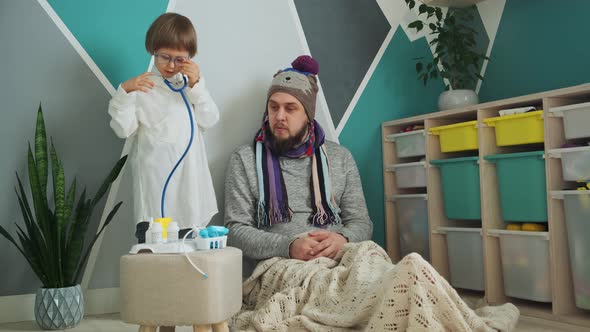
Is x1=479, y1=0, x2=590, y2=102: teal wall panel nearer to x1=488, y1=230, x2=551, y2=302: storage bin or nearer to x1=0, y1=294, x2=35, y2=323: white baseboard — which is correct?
x1=488, y1=230, x2=551, y2=302: storage bin

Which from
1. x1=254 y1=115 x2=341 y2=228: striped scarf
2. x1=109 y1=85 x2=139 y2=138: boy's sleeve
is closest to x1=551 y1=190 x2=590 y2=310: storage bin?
x1=254 y1=115 x2=341 y2=228: striped scarf

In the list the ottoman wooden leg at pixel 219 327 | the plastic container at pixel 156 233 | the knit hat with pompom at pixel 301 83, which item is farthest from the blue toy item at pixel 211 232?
the knit hat with pompom at pixel 301 83

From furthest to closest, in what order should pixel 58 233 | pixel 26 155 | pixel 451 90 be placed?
1. pixel 451 90
2. pixel 26 155
3. pixel 58 233

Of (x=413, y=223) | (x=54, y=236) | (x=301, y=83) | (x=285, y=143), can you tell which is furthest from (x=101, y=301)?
(x=413, y=223)

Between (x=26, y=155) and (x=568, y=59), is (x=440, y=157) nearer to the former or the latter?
(x=568, y=59)

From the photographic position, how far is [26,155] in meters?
2.34

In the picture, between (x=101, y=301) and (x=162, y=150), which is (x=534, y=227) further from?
(x=101, y=301)

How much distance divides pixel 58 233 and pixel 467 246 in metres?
1.68

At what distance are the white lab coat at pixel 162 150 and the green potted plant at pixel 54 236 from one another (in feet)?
0.46

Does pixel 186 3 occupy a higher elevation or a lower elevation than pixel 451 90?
higher

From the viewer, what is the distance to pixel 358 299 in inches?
70.9

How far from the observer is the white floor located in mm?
2098

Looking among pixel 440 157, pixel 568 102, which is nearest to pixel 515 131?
pixel 568 102

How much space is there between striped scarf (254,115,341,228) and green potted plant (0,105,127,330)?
581mm
